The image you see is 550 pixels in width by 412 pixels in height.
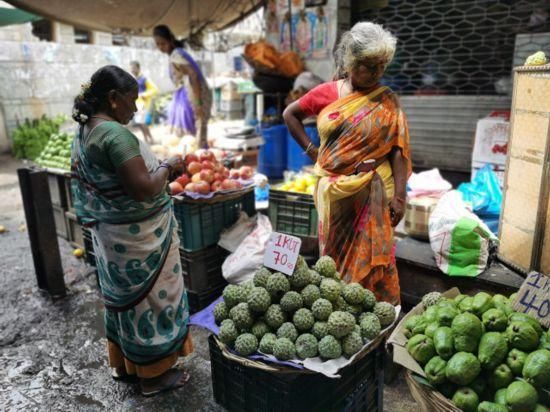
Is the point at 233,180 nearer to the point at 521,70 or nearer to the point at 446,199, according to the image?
the point at 446,199

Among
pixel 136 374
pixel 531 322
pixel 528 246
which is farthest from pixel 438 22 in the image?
pixel 136 374

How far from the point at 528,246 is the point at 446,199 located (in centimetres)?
66

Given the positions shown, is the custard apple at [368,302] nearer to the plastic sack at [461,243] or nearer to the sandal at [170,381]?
the plastic sack at [461,243]

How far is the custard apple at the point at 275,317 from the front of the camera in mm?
1940

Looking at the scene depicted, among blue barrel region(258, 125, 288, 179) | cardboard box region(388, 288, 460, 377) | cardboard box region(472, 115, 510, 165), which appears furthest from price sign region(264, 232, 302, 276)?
blue barrel region(258, 125, 288, 179)

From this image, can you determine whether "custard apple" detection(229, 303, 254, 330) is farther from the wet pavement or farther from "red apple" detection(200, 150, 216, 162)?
"red apple" detection(200, 150, 216, 162)

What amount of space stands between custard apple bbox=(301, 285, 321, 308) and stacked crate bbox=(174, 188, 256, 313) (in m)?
1.74

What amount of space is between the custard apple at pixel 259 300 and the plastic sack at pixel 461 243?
160cm

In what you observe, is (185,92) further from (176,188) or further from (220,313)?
(220,313)

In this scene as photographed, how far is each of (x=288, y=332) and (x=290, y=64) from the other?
15.7 feet

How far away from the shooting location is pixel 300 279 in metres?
2.02

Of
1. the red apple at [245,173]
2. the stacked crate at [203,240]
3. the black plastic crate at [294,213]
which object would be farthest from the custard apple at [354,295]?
the red apple at [245,173]

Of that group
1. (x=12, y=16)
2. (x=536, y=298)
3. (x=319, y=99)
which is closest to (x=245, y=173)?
(x=319, y=99)

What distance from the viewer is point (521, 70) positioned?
273 centimetres
